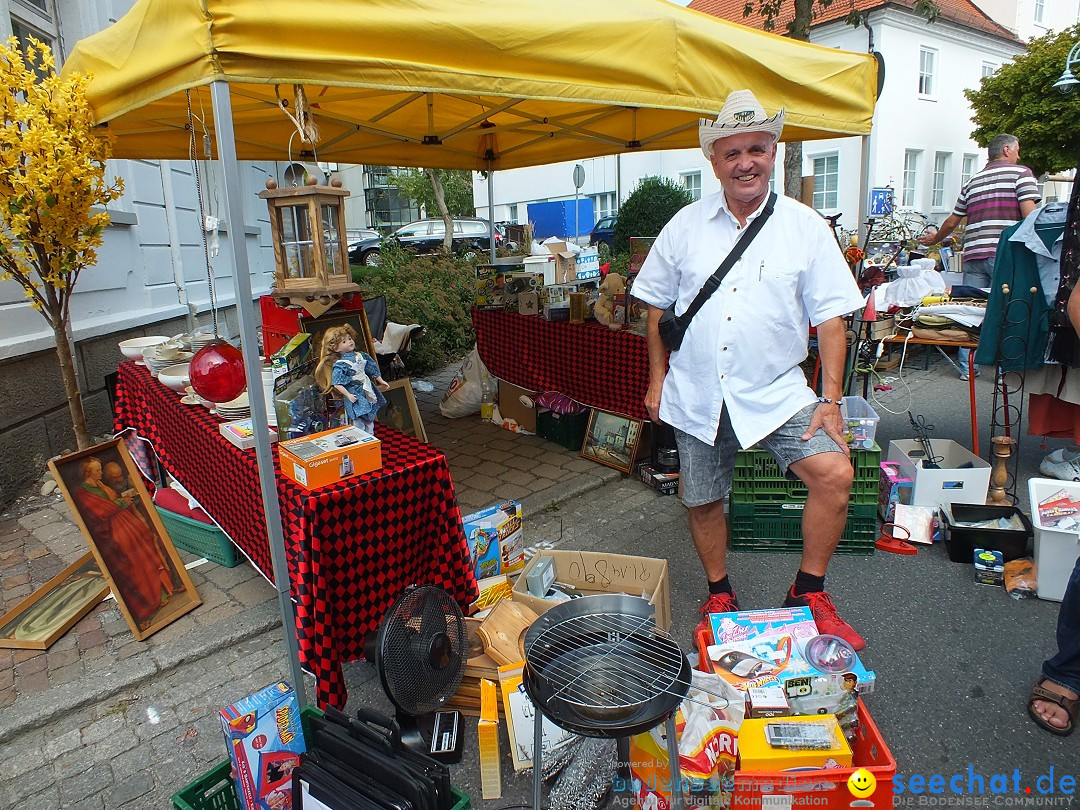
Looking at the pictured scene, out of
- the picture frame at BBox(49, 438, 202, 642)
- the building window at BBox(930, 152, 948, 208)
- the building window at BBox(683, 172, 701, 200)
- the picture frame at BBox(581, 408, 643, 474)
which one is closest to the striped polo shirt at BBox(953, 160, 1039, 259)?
the picture frame at BBox(581, 408, 643, 474)

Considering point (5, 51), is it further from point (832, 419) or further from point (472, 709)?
point (832, 419)

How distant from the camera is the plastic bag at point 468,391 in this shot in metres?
5.88

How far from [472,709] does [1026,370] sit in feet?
11.0

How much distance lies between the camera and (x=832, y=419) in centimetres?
248

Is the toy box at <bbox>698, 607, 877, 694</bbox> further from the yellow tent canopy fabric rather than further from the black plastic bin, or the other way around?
the yellow tent canopy fabric

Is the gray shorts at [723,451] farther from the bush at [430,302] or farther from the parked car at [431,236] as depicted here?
the parked car at [431,236]

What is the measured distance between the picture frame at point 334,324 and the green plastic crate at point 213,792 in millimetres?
1486

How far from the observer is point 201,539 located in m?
3.54

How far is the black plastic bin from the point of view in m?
3.24

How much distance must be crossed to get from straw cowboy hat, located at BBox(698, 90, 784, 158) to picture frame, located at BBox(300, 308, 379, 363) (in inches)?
66.1

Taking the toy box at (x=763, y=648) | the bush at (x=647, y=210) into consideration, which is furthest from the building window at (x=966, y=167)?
the toy box at (x=763, y=648)

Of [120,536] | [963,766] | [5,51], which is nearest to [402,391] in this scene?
[120,536]

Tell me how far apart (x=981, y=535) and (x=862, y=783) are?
82.7 inches

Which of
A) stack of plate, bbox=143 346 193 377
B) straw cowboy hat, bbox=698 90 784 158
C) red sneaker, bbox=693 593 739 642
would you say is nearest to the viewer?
straw cowboy hat, bbox=698 90 784 158
